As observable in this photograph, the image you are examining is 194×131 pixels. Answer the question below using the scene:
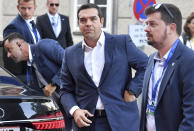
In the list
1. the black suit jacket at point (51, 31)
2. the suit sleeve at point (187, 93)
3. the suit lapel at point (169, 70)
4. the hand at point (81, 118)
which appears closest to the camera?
the suit sleeve at point (187, 93)

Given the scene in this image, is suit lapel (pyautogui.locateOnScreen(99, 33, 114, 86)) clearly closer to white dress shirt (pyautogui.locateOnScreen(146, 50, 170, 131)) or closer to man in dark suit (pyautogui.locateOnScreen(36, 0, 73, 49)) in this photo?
white dress shirt (pyautogui.locateOnScreen(146, 50, 170, 131))

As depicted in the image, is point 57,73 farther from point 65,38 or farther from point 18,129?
point 65,38

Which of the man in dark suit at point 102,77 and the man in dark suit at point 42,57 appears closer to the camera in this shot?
the man in dark suit at point 102,77

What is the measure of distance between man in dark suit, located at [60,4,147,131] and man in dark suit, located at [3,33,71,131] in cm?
130

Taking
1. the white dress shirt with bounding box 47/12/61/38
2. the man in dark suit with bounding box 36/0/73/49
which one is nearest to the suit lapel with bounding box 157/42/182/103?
the man in dark suit with bounding box 36/0/73/49

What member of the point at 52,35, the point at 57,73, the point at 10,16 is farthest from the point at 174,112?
the point at 10,16

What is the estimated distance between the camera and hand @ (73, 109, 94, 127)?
462cm

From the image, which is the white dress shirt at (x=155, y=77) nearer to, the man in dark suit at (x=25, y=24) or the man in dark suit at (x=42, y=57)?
the man in dark suit at (x=42, y=57)

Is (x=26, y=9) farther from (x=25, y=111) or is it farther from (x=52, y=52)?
(x=25, y=111)

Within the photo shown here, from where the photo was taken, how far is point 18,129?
4523 mm

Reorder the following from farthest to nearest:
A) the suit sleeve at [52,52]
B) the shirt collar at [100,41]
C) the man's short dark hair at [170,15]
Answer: the suit sleeve at [52,52] → the shirt collar at [100,41] → the man's short dark hair at [170,15]

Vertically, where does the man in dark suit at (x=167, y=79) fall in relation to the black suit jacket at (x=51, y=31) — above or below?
above

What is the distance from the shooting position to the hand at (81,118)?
462 cm

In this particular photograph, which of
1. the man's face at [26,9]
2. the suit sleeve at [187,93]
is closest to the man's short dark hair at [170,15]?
the suit sleeve at [187,93]
